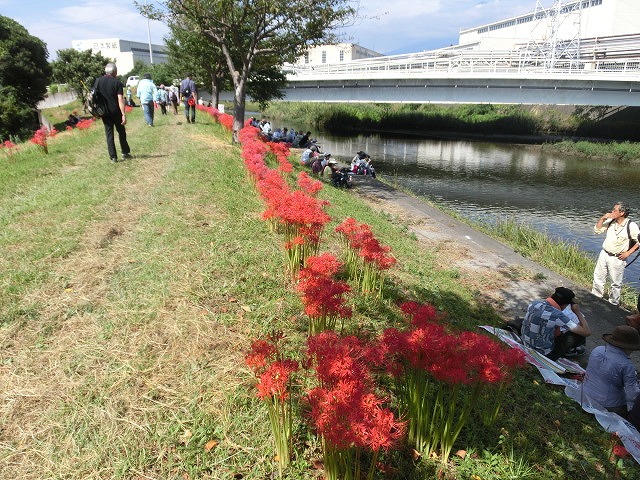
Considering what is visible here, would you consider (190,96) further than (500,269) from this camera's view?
Yes

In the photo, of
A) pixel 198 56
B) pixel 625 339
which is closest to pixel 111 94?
pixel 625 339

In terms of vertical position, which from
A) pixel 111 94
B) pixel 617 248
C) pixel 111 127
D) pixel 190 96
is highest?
pixel 190 96

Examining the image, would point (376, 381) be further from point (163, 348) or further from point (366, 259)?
point (163, 348)

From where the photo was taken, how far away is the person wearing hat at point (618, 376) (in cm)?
402

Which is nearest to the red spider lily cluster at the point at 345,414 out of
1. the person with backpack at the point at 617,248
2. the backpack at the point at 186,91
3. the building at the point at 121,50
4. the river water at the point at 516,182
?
the person with backpack at the point at 617,248

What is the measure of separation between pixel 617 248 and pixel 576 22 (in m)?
55.0

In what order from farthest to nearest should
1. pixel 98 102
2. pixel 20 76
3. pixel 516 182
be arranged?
1. pixel 20 76
2. pixel 516 182
3. pixel 98 102

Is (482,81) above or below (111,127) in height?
above

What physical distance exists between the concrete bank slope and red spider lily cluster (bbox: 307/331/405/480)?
14.6 feet

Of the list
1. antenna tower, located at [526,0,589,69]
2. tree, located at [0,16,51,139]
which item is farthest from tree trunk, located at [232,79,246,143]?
antenna tower, located at [526,0,589,69]

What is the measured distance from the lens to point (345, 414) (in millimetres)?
2143

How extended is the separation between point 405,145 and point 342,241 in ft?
101

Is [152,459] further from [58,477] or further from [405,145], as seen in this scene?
[405,145]

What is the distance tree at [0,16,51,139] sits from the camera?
2439 cm
